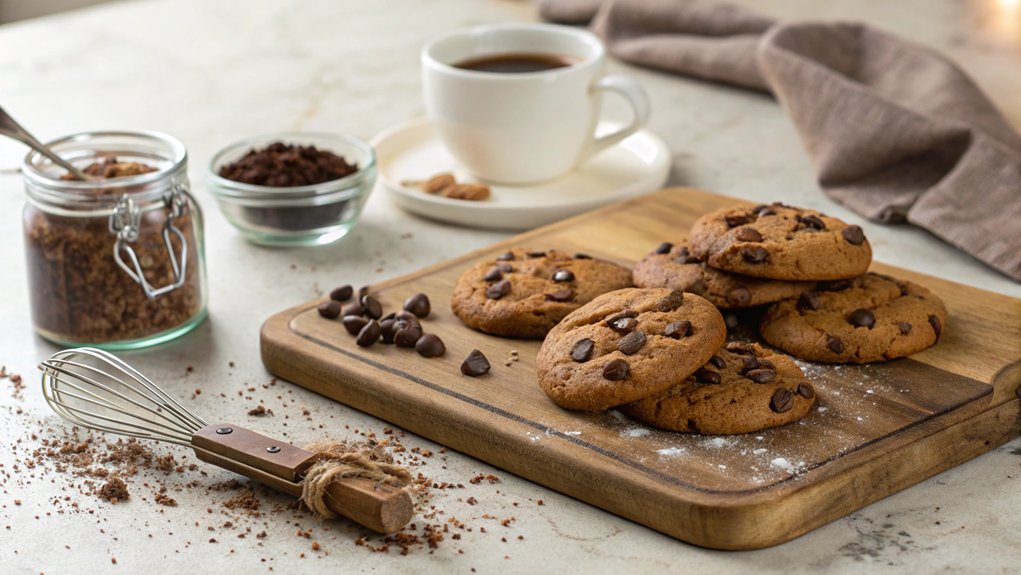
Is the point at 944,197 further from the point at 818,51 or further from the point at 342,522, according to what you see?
the point at 342,522

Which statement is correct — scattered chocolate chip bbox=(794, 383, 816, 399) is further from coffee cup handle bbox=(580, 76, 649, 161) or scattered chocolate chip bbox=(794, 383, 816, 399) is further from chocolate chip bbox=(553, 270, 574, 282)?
coffee cup handle bbox=(580, 76, 649, 161)

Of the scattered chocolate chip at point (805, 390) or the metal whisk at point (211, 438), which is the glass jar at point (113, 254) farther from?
the scattered chocolate chip at point (805, 390)

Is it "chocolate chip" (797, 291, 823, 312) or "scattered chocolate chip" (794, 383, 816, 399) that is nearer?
"scattered chocolate chip" (794, 383, 816, 399)

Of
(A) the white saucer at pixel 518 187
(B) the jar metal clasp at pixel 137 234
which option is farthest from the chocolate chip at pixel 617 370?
(A) the white saucer at pixel 518 187

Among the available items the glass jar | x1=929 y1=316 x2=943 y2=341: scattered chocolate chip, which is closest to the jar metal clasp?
the glass jar

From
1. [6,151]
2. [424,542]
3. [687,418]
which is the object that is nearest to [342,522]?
[424,542]

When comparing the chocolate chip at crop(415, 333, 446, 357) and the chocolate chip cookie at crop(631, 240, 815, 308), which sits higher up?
the chocolate chip cookie at crop(631, 240, 815, 308)

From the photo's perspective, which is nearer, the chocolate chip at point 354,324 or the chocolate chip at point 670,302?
the chocolate chip at point 670,302
